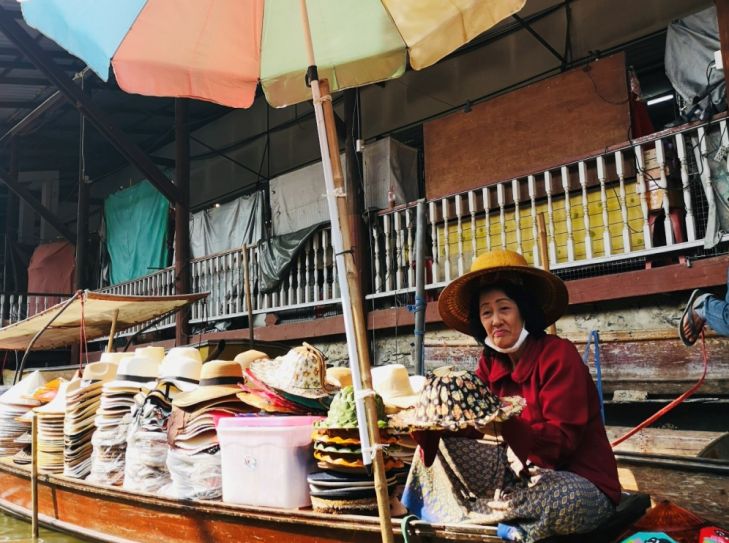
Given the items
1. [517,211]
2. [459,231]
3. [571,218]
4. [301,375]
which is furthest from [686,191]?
[301,375]

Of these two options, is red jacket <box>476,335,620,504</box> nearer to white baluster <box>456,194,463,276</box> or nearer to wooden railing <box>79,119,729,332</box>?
wooden railing <box>79,119,729,332</box>

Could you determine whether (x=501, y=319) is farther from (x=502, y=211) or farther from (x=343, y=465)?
(x=502, y=211)

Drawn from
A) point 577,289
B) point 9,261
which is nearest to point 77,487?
point 577,289

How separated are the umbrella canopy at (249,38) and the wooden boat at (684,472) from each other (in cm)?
245

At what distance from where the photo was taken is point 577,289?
555cm

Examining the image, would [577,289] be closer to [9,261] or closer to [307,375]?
[307,375]

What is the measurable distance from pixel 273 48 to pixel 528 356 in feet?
6.60

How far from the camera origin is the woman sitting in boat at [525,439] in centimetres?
207

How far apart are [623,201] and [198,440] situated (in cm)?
419

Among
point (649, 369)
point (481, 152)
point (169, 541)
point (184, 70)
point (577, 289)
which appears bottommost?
point (169, 541)

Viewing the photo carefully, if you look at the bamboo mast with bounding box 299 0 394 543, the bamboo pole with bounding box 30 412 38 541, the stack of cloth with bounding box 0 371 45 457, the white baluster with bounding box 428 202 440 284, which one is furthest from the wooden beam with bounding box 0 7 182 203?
the bamboo mast with bounding box 299 0 394 543

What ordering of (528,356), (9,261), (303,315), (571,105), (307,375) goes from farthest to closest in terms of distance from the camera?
(9,261) < (303,315) < (571,105) < (307,375) < (528,356)

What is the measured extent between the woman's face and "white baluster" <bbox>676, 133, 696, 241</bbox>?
340 cm

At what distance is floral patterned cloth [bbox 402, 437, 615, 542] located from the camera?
2062mm
